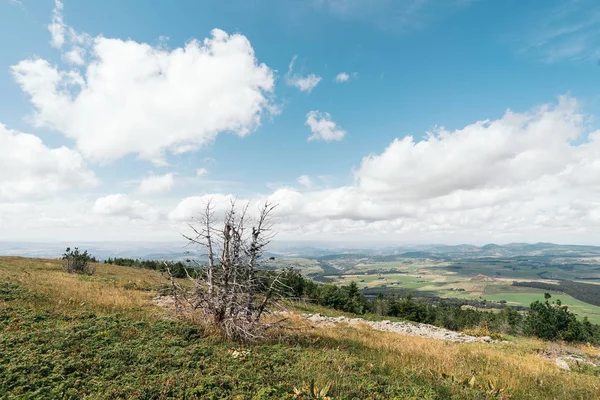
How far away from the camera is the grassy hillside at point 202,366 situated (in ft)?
21.0

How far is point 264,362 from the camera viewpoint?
8.41 m

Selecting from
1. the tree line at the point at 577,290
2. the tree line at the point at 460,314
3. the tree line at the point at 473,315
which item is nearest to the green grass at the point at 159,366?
the tree line at the point at 460,314

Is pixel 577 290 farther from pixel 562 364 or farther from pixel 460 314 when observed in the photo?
pixel 562 364

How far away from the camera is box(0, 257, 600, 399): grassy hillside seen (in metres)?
6.41

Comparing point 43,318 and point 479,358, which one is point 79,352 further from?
point 479,358

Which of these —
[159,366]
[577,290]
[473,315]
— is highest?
[159,366]

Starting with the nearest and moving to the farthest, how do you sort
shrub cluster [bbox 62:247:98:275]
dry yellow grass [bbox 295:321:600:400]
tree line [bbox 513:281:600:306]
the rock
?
dry yellow grass [bbox 295:321:600:400]
the rock
shrub cluster [bbox 62:247:98:275]
tree line [bbox 513:281:600:306]

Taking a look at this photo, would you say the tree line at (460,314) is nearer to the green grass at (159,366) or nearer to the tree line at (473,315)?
the tree line at (473,315)

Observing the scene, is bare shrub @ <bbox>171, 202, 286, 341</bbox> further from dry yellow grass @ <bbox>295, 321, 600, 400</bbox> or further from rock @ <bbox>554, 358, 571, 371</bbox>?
rock @ <bbox>554, 358, 571, 371</bbox>

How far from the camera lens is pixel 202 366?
7.76 metres

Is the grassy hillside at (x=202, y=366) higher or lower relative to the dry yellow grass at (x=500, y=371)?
higher

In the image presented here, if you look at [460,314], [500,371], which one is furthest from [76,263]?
[460,314]

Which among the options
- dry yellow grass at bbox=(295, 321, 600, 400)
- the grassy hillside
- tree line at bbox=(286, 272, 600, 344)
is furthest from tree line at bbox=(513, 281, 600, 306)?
the grassy hillside

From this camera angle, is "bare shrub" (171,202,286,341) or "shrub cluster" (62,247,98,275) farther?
"shrub cluster" (62,247,98,275)
